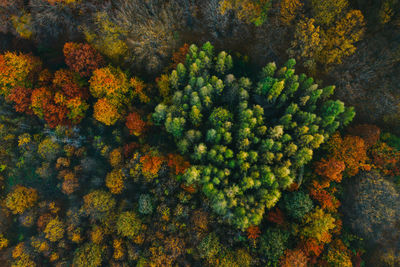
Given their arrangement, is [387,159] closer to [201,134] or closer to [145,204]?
[201,134]

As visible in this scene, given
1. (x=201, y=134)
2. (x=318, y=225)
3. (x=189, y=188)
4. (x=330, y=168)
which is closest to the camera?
(x=318, y=225)

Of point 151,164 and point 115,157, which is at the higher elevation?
point 151,164

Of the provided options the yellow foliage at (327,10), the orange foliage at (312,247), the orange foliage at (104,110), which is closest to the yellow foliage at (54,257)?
the orange foliage at (104,110)

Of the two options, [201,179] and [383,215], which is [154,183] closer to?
[201,179]

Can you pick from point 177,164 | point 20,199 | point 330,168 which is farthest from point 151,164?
point 330,168

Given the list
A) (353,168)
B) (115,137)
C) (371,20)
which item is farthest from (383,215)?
(115,137)

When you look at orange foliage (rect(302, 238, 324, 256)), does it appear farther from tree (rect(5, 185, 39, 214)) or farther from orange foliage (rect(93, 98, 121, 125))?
tree (rect(5, 185, 39, 214))
